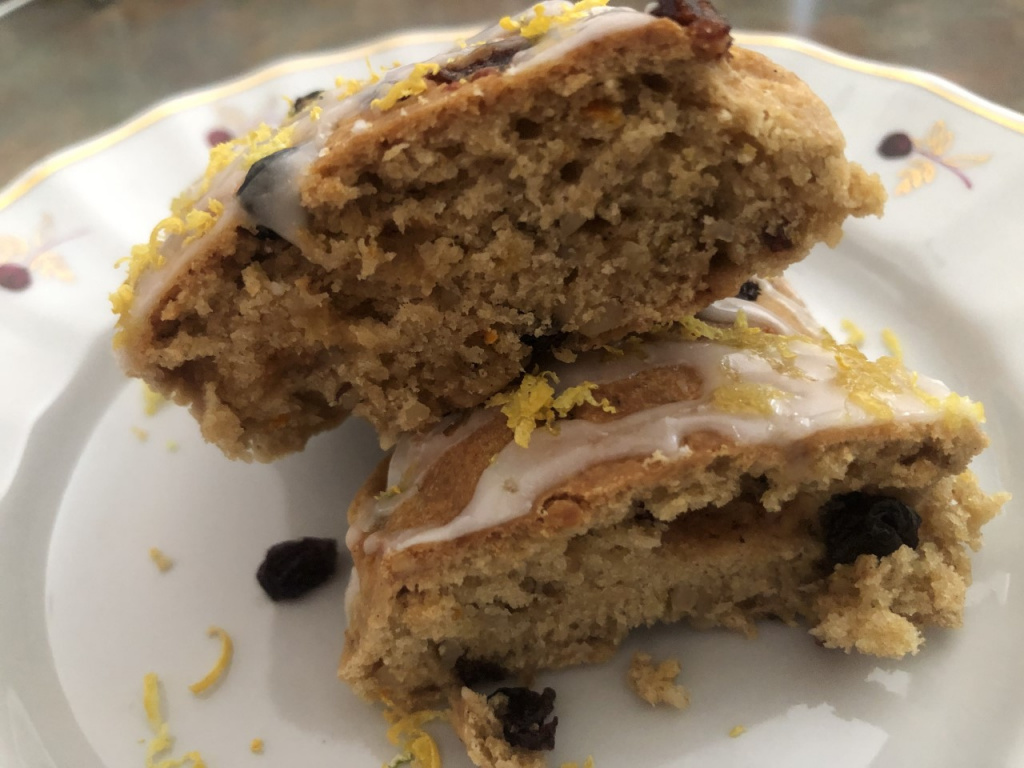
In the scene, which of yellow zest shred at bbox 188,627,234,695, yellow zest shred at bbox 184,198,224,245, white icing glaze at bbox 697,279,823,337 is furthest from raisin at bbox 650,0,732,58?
yellow zest shred at bbox 188,627,234,695

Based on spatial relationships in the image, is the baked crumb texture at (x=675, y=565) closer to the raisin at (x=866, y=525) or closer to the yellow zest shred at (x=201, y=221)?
the raisin at (x=866, y=525)

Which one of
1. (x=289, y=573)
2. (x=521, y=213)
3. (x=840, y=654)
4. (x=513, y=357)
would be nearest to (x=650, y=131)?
(x=521, y=213)

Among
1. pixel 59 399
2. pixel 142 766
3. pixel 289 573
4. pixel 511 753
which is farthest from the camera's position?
pixel 59 399

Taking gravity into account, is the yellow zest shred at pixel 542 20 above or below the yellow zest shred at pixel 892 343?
above

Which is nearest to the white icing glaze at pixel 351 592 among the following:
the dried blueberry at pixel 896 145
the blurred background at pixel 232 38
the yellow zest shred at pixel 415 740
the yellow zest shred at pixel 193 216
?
the yellow zest shred at pixel 415 740

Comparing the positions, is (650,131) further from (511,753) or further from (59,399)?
(59,399)

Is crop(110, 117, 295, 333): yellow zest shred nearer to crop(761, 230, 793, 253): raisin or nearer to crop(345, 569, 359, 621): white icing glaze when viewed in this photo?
crop(345, 569, 359, 621): white icing glaze
